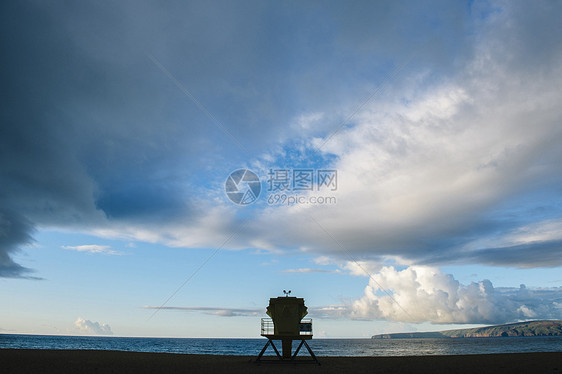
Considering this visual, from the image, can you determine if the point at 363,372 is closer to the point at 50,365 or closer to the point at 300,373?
the point at 300,373

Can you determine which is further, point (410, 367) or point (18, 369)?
point (410, 367)

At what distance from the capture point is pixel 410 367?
34250 mm

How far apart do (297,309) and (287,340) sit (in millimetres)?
3519

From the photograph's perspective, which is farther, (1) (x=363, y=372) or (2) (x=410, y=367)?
(2) (x=410, y=367)

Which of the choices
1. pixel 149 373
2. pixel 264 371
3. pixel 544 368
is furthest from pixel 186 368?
pixel 544 368

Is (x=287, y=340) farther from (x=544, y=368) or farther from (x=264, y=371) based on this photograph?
(x=544, y=368)

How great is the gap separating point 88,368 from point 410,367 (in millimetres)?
28878

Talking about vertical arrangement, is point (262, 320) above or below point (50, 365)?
above

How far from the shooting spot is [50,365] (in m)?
32.2

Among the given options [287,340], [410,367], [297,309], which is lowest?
[410,367]

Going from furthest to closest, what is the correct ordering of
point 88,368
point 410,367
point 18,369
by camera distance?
point 410,367 < point 88,368 < point 18,369

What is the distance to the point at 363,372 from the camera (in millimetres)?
30578

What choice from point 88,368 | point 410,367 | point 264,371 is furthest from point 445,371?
point 88,368

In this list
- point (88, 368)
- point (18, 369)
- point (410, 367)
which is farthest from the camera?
point (410, 367)
